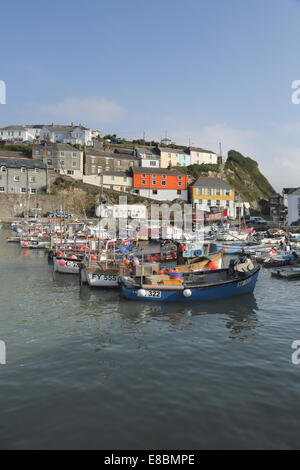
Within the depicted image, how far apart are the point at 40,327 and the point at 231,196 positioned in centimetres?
7737

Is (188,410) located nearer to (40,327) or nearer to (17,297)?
(40,327)

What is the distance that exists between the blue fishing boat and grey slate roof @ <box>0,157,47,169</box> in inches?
2594

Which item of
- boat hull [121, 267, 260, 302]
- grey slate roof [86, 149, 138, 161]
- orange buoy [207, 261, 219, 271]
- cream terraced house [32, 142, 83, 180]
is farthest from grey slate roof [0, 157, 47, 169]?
boat hull [121, 267, 260, 302]

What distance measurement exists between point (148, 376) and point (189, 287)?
365 inches

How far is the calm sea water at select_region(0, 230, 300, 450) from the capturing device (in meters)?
8.04

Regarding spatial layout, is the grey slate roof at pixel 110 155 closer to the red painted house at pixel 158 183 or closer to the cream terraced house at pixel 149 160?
the cream terraced house at pixel 149 160

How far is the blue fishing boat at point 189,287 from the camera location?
19.5 meters

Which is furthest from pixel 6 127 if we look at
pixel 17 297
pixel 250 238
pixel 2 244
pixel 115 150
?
pixel 17 297

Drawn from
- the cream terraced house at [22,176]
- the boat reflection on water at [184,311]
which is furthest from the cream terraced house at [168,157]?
the boat reflection on water at [184,311]

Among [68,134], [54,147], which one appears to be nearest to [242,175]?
[68,134]

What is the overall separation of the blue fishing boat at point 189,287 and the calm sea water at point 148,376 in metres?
0.63

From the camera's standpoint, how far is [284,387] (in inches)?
404

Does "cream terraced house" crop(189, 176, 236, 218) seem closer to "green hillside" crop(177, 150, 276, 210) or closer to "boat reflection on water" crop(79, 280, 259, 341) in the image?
"green hillside" crop(177, 150, 276, 210)
